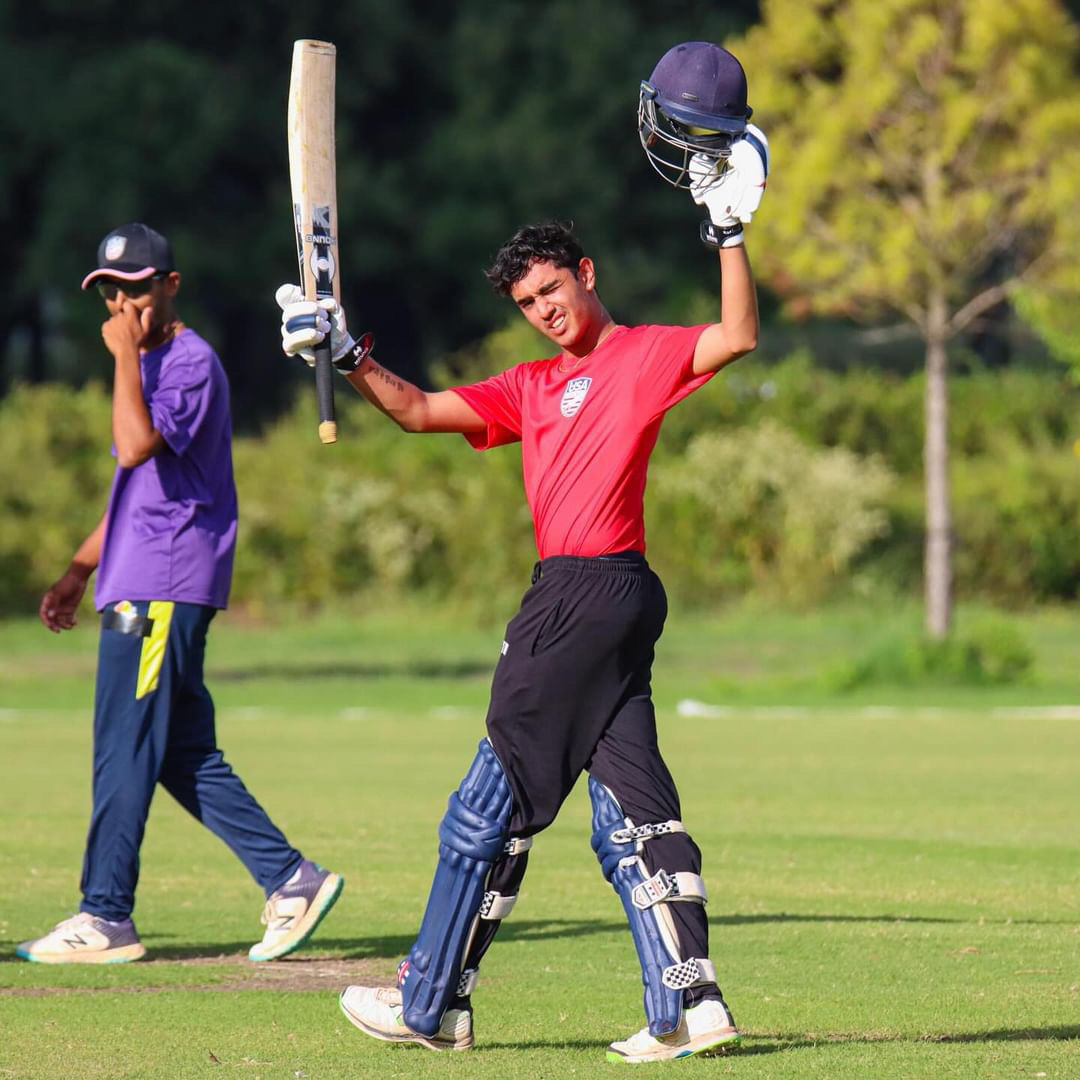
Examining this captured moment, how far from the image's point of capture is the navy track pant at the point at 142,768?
7.51 meters

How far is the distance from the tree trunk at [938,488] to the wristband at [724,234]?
61.2 ft

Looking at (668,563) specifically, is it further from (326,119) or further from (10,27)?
(326,119)

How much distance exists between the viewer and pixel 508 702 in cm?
569

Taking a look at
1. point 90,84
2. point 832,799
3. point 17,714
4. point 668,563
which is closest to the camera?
point 832,799

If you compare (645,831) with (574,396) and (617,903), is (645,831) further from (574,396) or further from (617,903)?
(617,903)

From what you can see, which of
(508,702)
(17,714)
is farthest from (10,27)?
(508,702)

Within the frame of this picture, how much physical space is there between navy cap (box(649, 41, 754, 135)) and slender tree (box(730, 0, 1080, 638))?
18315mm

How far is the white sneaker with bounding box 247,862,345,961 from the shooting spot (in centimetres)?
739

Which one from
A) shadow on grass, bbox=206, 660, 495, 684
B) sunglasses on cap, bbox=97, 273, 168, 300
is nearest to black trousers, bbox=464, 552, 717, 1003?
sunglasses on cap, bbox=97, 273, 168, 300

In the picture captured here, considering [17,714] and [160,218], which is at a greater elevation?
[160,218]

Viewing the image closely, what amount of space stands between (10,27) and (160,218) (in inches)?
155

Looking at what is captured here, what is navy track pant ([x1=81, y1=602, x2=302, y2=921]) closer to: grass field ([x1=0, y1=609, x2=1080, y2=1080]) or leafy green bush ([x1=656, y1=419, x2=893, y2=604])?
grass field ([x1=0, y1=609, x2=1080, y2=1080])

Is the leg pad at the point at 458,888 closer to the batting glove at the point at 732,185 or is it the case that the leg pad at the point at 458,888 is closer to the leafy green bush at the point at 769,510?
the batting glove at the point at 732,185

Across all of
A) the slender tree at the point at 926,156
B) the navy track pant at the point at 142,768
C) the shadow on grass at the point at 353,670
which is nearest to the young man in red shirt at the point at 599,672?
the navy track pant at the point at 142,768
